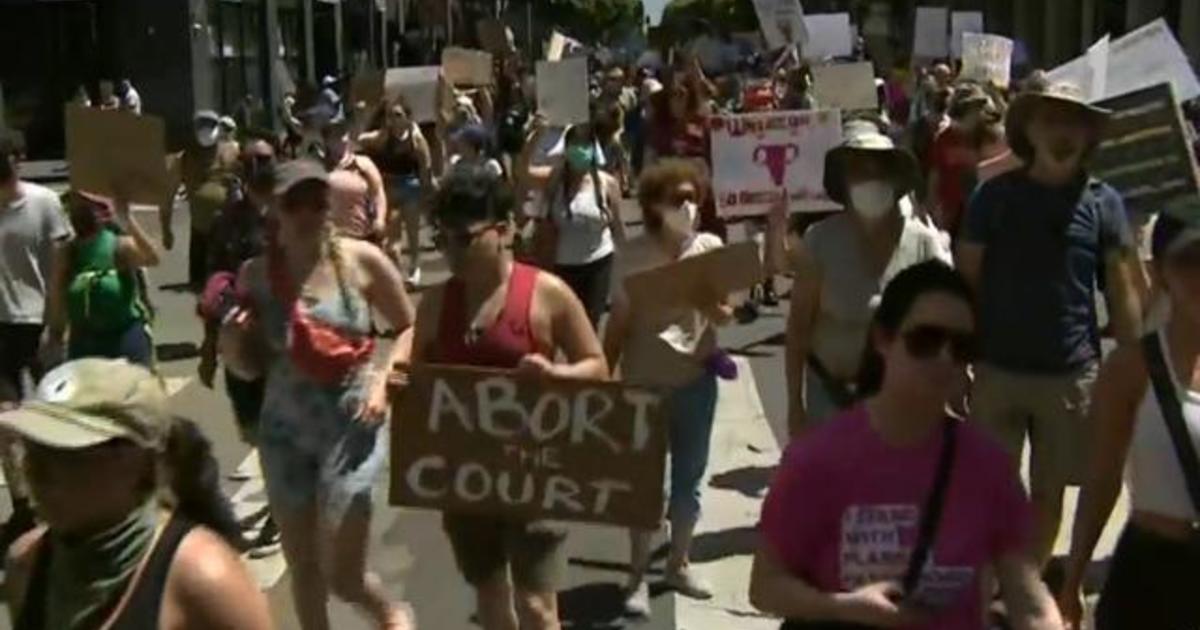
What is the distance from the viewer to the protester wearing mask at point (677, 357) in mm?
7258

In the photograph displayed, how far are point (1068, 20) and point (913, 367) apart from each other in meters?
53.4

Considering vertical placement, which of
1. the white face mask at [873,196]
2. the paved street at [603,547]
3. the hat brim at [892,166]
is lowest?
the paved street at [603,547]

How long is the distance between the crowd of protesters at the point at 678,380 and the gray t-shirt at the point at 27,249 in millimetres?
14

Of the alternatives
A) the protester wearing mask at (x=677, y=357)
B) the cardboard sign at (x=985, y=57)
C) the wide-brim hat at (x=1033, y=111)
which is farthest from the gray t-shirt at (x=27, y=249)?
the cardboard sign at (x=985, y=57)

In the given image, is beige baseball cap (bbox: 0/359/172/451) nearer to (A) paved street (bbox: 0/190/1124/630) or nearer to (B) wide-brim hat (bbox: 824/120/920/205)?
(B) wide-brim hat (bbox: 824/120/920/205)

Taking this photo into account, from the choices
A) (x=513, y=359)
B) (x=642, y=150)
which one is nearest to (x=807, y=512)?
(x=513, y=359)

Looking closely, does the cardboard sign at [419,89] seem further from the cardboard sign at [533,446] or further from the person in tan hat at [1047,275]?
the cardboard sign at [533,446]

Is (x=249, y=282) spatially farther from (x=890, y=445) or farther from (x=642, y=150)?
(x=642, y=150)

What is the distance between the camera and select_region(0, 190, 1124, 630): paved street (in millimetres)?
7391

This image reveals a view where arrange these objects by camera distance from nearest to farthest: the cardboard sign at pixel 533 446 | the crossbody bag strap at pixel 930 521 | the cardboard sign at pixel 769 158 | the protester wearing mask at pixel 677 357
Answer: the crossbody bag strap at pixel 930 521 < the cardboard sign at pixel 533 446 < the protester wearing mask at pixel 677 357 < the cardboard sign at pixel 769 158

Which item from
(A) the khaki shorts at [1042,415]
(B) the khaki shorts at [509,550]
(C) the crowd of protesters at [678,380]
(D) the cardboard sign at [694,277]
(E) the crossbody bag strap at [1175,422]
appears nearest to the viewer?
(C) the crowd of protesters at [678,380]

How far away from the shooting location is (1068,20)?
55.3 meters

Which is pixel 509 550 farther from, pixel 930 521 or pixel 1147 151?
pixel 1147 151

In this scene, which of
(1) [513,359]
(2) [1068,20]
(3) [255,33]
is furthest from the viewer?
(2) [1068,20]
